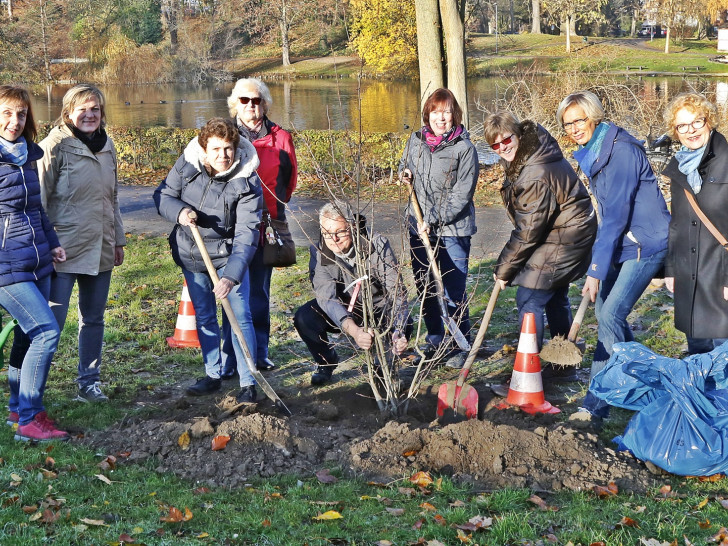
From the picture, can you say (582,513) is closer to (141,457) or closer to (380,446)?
(380,446)

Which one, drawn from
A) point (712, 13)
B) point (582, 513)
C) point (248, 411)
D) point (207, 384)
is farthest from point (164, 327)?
point (712, 13)

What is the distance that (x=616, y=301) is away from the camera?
4875mm

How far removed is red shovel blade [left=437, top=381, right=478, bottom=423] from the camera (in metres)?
5.21

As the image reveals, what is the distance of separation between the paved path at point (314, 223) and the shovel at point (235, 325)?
4018mm

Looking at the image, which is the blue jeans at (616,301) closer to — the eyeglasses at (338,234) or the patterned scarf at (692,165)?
the patterned scarf at (692,165)

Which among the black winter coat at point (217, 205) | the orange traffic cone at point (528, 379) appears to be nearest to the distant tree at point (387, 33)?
the black winter coat at point (217, 205)

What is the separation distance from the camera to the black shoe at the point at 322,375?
5.95m

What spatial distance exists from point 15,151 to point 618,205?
3.42m

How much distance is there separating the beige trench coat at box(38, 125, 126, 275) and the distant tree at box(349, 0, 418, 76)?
56.9 ft

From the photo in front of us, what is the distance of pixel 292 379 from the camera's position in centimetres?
608

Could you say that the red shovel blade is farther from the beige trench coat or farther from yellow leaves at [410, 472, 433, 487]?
the beige trench coat

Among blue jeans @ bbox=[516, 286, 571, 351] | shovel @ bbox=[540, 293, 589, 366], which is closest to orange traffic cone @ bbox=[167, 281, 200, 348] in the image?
blue jeans @ bbox=[516, 286, 571, 351]

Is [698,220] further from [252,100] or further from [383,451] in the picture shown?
[252,100]

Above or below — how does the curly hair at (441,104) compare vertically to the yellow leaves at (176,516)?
above
